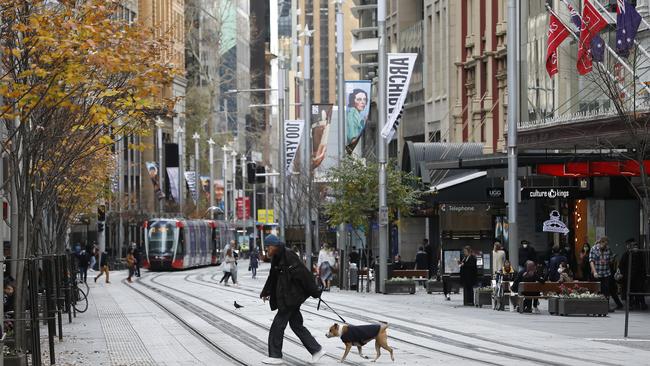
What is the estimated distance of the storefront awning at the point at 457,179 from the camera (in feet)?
169

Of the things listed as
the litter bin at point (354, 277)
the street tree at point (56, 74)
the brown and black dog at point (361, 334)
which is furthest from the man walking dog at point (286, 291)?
the litter bin at point (354, 277)

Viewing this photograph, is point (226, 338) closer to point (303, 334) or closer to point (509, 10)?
point (303, 334)

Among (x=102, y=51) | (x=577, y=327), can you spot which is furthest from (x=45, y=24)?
(x=577, y=327)

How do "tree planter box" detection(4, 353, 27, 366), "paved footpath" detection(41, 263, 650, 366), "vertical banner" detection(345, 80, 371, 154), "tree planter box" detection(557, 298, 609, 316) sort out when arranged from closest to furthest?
1. "tree planter box" detection(4, 353, 27, 366)
2. "paved footpath" detection(41, 263, 650, 366)
3. "tree planter box" detection(557, 298, 609, 316)
4. "vertical banner" detection(345, 80, 371, 154)

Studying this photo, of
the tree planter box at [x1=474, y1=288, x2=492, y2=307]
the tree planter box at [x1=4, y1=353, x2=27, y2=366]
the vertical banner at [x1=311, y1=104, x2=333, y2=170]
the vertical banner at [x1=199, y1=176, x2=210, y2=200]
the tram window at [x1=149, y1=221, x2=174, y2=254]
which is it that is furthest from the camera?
the vertical banner at [x1=199, y1=176, x2=210, y2=200]

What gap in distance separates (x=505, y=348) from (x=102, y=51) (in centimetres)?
770

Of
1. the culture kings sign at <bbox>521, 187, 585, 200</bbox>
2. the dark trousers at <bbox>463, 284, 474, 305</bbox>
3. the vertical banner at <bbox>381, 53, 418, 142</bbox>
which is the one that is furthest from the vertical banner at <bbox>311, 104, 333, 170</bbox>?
the dark trousers at <bbox>463, 284, 474, 305</bbox>

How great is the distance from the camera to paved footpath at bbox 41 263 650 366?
21.9 metres

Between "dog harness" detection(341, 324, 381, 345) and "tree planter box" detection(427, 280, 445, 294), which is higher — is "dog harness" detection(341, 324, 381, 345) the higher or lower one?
the higher one

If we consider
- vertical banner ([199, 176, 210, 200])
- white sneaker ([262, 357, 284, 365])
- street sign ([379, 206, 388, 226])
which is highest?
vertical banner ([199, 176, 210, 200])

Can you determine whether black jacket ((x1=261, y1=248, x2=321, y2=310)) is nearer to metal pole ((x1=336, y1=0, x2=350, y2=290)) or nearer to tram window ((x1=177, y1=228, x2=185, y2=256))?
metal pole ((x1=336, y1=0, x2=350, y2=290))

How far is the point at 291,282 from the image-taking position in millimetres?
20297

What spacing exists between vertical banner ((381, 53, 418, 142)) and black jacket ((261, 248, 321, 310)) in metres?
23.2

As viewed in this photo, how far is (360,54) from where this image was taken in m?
99.1
